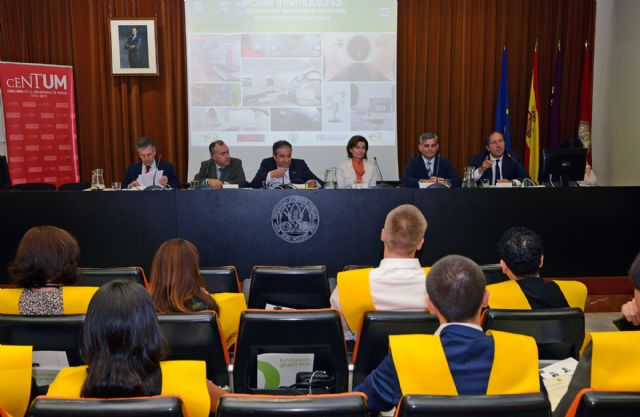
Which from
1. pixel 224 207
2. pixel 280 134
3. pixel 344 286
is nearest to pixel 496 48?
pixel 280 134

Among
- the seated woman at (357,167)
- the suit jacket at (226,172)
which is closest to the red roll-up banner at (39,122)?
the suit jacket at (226,172)

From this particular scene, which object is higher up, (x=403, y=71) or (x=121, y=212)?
(x=403, y=71)

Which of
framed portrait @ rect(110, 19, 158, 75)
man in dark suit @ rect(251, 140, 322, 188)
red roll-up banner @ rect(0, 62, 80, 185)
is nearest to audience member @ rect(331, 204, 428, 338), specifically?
man in dark suit @ rect(251, 140, 322, 188)

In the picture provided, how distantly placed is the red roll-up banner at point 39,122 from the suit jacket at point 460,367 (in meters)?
6.36

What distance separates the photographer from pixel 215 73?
22.8ft

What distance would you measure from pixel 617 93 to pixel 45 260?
662 cm

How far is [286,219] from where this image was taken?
4.68 m

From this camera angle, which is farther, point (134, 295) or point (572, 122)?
point (572, 122)

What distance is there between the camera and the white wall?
6582mm

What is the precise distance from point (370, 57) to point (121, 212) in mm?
3544

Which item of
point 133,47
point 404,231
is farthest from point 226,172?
point 404,231

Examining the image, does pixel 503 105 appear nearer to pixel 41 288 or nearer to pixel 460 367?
pixel 41 288

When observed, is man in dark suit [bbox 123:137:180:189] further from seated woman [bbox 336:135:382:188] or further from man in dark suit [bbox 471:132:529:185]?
man in dark suit [bbox 471:132:529:185]

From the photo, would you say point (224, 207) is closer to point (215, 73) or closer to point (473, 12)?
point (215, 73)
